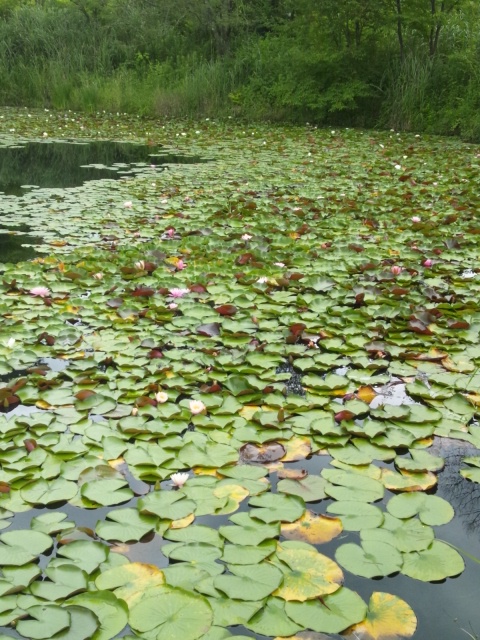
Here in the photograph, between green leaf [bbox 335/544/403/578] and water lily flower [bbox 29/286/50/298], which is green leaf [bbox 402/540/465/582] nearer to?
green leaf [bbox 335/544/403/578]

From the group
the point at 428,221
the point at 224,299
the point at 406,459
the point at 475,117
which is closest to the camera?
the point at 406,459

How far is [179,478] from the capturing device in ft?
5.42

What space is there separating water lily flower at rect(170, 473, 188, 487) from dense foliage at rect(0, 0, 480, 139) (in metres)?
8.55

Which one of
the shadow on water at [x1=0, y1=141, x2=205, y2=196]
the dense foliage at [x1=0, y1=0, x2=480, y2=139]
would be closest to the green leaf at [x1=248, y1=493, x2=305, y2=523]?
the shadow on water at [x1=0, y1=141, x2=205, y2=196]

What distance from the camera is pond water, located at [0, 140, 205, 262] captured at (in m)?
6.14

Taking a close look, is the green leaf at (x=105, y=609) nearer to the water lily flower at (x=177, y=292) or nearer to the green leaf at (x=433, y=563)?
the green leaf at (x=433, y=563)

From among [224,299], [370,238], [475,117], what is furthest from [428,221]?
[475,117]

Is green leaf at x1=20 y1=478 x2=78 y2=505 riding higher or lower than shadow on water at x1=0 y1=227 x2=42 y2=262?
higher

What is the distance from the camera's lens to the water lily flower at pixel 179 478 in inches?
65.0

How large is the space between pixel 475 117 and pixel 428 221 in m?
5.46

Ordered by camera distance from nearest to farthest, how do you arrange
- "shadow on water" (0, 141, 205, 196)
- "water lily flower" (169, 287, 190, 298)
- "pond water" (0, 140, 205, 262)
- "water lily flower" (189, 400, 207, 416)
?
"water lily flower" (189, 400, 207, 416) < "water lily flower" (169, 287, 190, 298) < "pond water" (0, 140, 205, 262) < "shadow on water" (0, 141, 205, 196)

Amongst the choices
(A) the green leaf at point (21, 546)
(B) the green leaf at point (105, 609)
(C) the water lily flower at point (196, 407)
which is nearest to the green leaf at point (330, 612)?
(B) the green leaf at point (105, 609)

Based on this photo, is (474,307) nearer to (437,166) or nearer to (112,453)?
(112,453)

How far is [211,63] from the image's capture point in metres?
12.7
